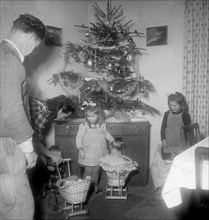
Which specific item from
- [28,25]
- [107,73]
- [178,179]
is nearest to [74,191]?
[178,179]

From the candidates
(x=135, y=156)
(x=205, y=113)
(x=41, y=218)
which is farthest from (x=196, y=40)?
(x=41, y=218)

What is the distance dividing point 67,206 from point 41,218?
29 centimetres

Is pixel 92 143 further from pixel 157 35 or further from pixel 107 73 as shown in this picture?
pixel 157 35

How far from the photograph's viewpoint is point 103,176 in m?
4.16

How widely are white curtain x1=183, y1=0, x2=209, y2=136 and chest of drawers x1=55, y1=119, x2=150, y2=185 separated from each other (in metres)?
0.83

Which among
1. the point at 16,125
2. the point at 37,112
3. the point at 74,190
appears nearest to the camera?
the point at 16,125

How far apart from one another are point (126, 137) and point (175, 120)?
687mm

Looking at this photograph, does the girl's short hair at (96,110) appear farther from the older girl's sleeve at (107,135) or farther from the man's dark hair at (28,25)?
the man's dark hair at (28,25)

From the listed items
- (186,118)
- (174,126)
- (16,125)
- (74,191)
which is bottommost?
(74,191)

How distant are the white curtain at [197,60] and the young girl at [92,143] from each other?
132cm

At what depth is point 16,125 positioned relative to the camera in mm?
1878

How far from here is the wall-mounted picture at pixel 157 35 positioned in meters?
4.41

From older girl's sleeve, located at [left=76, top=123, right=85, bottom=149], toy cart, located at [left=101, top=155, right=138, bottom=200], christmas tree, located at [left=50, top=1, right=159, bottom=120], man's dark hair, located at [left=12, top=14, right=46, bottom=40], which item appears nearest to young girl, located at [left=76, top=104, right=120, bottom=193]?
older girl's sleeve, located at [left=76, top=123, right=85, bottom=149]

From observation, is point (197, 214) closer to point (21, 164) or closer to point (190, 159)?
point (190, 159)
